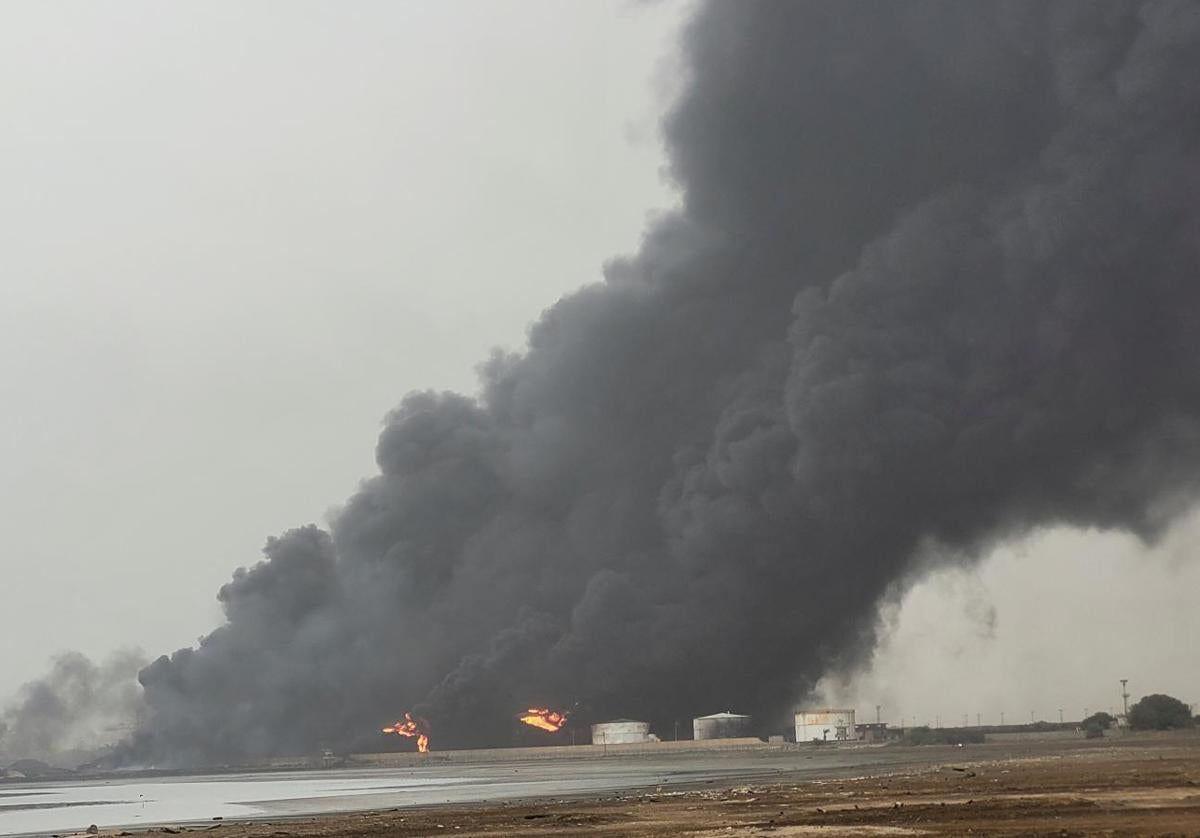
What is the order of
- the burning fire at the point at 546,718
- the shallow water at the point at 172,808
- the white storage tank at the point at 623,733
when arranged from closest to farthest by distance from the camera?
the shallow water at the point at 172,808
the white storage tank at the point at 623,733
the burning fire at the point at 546,718

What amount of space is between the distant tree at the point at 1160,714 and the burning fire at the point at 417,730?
7906 centimetres

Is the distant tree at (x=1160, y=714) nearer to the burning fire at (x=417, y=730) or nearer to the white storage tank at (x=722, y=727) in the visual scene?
the white storage tank at (x=722, y=727)

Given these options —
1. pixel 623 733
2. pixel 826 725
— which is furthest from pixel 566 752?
pixel 826 725

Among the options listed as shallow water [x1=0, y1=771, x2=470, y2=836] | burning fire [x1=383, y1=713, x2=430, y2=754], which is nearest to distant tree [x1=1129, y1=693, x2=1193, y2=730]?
shallow water [x1=0, y1=771, x2=470, y2=836]

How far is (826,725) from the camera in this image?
130875 millimetres

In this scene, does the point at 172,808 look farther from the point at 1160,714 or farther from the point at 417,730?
the point at 417,730

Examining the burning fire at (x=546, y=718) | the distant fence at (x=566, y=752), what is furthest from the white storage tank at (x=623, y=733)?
the burning fire at (x=546, y=718)

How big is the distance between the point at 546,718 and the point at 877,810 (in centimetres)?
11438

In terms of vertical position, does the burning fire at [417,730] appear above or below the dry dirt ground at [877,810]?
above

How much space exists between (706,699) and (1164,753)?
88569 millimetres

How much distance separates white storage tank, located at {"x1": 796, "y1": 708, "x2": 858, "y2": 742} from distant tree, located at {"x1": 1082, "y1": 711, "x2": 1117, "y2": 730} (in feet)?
75.3

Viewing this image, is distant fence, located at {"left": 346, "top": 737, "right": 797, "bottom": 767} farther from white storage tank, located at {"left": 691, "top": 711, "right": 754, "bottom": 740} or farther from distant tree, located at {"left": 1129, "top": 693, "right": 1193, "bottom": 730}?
distant tree, located at {"left": 1129, "top": 693, "right": 1193, "bottom": 730}

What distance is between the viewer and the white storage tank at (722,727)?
13612 cm

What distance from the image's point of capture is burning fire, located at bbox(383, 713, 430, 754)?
507 ft
